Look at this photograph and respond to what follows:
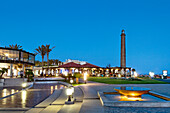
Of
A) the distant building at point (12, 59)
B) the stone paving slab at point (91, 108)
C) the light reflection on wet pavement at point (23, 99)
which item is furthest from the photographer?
the distant building at point (12, 59)

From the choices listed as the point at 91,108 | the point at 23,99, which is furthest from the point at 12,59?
the point at 91,108

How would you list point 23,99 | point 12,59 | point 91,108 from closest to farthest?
point 91,108 → point 23,99 → point 12,59

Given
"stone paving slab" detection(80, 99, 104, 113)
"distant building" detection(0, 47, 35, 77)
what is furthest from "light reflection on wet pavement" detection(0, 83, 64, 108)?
"distant building" detection(0, 47, 35, 77)

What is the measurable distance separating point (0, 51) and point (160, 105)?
→ 116 feet

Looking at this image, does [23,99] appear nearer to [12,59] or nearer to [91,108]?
[91,108]

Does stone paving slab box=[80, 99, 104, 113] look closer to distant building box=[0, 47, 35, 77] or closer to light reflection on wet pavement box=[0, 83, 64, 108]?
light reflection on wet pavement box=[0, 83, 64, 108]

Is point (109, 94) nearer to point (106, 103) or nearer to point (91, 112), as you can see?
point (106, 103)

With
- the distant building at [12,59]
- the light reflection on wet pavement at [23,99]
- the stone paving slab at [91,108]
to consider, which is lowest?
the light reflection on wet pavement at [23,99]

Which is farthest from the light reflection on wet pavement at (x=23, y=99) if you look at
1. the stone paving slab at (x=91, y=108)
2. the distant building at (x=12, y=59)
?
the distant building at (x=12, y=59)

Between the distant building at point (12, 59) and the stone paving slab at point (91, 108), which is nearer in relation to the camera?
the stone paving slab at point (91, 108)

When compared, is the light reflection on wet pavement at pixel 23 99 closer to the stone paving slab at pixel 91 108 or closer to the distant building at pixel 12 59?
the stone paving slab at pixel 91 108

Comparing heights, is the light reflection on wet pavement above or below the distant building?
below

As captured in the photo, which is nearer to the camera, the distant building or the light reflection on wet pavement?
the light reflection on wet pavement

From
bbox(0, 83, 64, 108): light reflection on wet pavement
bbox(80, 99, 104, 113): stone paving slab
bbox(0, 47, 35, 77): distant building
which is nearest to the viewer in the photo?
bbox(80, 99, 104, 113): stone paving slab
